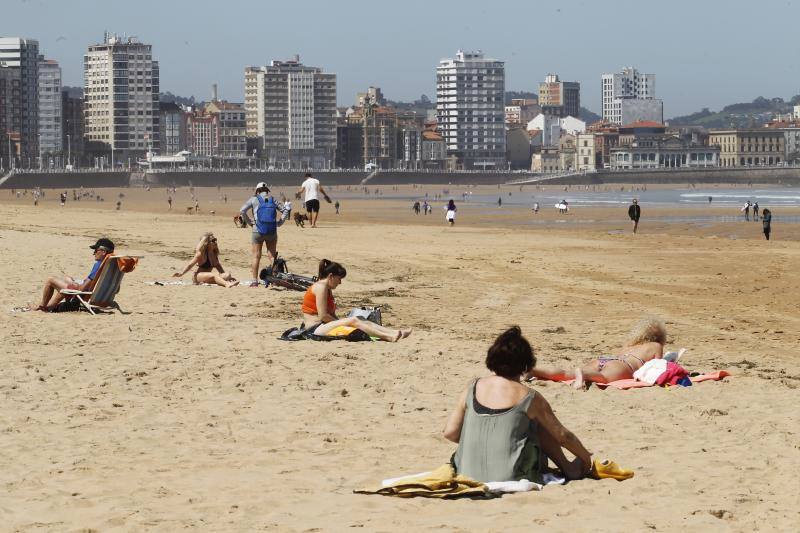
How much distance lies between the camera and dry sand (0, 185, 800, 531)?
5.66 meters

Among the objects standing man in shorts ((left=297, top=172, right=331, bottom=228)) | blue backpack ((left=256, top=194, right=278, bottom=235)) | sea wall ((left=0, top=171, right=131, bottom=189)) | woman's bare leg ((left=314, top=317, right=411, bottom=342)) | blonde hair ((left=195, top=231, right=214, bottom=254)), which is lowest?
woman's bare leg ((left=314, top=317, right=411, bottom=342))

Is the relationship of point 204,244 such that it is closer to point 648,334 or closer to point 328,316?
point 328,316

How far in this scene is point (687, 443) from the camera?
704cm

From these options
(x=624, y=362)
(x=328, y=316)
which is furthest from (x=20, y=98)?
(x=624, y=362)

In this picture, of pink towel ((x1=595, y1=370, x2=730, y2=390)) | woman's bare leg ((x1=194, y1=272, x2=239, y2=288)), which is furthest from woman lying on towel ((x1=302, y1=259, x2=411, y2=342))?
woman's bare leg ((x1=194, y1=272, x2=239, y2=288))

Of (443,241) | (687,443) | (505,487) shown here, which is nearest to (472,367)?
(687,443)

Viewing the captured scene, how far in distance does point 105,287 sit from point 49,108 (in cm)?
18947

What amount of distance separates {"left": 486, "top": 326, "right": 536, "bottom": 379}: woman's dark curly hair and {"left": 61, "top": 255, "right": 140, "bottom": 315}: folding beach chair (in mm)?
6433

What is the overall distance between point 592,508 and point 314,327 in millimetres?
5171

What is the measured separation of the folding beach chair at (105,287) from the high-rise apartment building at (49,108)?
179 meters

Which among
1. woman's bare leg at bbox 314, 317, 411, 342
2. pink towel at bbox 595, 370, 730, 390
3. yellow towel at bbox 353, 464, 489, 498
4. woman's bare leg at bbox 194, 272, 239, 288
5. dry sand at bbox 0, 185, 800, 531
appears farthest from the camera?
woman's bare leg at bbox 194, 272, 239, 288

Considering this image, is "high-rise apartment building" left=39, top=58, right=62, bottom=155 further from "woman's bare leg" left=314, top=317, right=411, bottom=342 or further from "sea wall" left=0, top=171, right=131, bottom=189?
"woman's bare leg" left=314, top=317, right=411, bottom=342

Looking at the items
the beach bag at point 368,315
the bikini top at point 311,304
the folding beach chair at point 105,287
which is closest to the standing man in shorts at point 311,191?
the folding beach chair at point 105,287

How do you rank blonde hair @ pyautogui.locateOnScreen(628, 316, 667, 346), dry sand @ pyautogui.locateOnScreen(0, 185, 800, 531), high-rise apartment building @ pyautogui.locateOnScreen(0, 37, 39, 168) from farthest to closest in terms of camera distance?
high-rise apartment building @ pyautogui.locateOnScreen(0, 37, 39, 168), blonde hair @ pyautogui.locateOnScreen(628, 316, 667, 346), dry sand @ pyautogui.locateOnScreen(0, 185, 800, 531)
